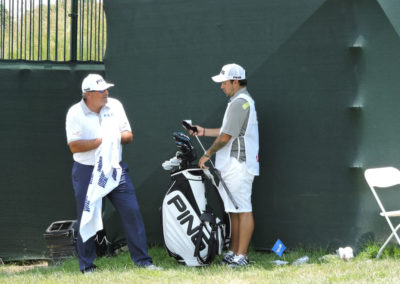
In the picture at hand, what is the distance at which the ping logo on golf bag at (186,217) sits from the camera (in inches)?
242

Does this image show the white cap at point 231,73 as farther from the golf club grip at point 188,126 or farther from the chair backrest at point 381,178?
the chair backrest at point 381,178

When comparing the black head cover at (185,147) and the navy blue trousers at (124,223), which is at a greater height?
the black head cover at (185,147)

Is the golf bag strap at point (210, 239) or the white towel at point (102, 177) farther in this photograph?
the golf bag strap at point (210, 239)

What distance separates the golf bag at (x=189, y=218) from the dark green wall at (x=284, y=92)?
0.56 m

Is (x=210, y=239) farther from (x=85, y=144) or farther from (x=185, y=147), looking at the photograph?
(x=85, y=144)

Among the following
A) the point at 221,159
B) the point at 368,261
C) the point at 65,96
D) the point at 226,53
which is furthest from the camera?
the point at 65,96

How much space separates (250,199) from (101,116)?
5.14 ft

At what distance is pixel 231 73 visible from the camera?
6.24 m

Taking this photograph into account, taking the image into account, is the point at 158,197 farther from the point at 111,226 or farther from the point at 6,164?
the point at 6,164

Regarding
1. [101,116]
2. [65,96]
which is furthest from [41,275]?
[65,96]

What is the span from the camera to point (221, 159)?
6352mm

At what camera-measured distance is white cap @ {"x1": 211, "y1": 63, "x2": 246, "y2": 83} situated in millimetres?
6238

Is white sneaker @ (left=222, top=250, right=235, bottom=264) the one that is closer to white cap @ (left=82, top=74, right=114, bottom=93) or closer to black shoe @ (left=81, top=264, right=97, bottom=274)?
black shoe @ (left=81, top=264, right=97, bottom=274)

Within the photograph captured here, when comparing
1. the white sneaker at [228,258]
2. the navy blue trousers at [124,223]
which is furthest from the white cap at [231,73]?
the white sneaker at [228,258]
